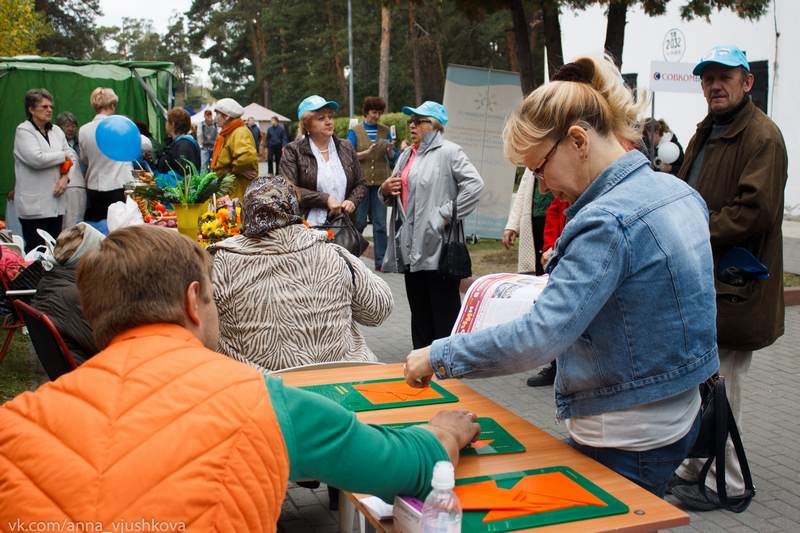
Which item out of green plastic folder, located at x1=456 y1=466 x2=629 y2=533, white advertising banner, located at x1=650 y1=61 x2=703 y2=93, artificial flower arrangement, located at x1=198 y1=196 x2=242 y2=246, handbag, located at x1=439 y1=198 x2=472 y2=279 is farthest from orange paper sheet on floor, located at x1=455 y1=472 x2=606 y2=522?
white advertising banner, located at x1=650 y1=61 x2=703 y2=93

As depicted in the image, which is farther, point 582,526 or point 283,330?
point 283,330

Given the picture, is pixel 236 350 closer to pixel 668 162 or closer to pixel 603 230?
pixel 603 230

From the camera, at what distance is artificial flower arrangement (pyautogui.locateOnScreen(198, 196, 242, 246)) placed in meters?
5.09

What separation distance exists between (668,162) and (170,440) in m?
7.87

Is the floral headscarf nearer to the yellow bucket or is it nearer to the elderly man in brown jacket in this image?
the yellow bucket

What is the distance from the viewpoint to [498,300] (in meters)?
2.45

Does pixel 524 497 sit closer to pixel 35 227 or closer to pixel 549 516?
pixel 549 516

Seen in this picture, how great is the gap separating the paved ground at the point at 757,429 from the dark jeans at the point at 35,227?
140 inches

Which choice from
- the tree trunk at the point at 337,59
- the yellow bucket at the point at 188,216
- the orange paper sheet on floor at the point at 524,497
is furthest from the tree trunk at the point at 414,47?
the orange paper sheet on floor at the point at 524,497

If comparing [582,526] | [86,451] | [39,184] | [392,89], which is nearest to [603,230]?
[582,526]

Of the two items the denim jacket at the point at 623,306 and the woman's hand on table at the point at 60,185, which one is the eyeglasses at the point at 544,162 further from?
the woman's hand on table at the point at 60,185

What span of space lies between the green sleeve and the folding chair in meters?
2.27

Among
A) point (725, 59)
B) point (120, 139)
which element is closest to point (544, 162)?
point (725, 59)

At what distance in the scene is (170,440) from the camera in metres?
1.46
